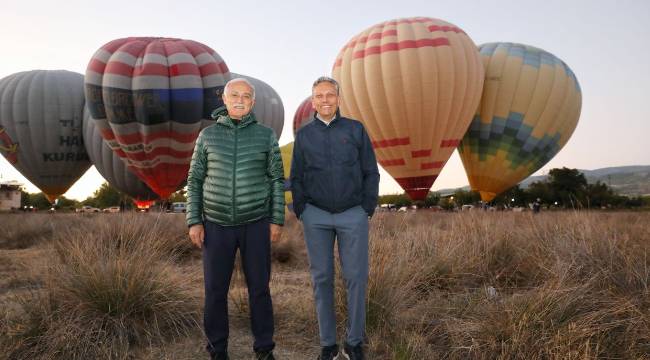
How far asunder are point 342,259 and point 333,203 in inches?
14.7

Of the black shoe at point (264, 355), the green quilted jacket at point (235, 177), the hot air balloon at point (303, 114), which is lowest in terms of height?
the black shoe at point (264, 355)

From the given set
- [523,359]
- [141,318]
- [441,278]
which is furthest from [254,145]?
[441,278]

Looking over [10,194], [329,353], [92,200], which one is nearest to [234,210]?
[329,353]

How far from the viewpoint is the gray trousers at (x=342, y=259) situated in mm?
2725

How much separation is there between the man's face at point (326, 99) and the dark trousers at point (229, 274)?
2.78ft

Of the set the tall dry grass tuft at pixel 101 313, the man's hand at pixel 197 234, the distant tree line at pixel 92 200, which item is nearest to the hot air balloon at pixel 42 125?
the tall dry grass tuft at pixel 101 313

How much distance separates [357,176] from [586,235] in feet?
10.4

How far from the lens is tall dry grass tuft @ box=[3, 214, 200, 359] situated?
276cm

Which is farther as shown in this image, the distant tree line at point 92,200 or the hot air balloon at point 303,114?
the distant tree line at point 92,200

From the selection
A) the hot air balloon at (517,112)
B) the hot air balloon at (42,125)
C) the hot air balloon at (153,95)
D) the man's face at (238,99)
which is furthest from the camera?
the hot air balloon at (42,125)

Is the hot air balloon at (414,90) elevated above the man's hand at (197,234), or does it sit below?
above

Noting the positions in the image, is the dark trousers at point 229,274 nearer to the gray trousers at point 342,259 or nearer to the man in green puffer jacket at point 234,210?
the man in green puffer jacket at point 234,210

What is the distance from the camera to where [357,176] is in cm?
281

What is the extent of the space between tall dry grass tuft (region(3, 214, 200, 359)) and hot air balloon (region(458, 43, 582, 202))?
61.1 feet
